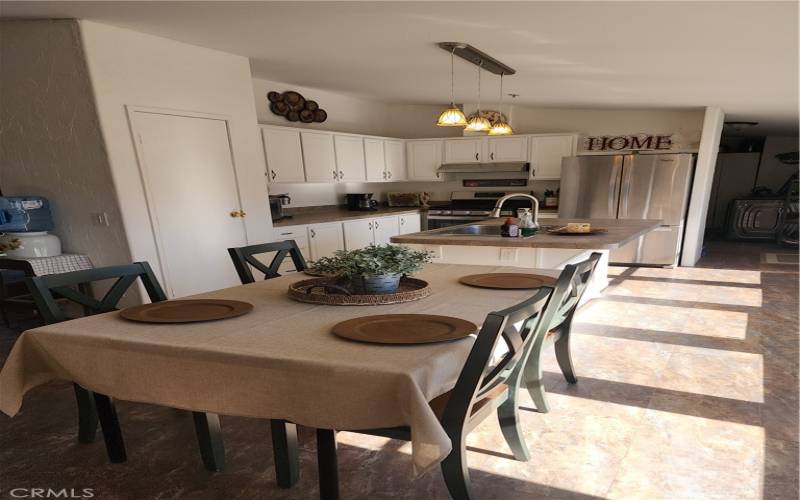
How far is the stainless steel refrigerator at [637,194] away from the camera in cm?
524

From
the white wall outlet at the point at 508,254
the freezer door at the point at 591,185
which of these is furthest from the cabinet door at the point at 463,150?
the white wall outlet at the point at 508,254

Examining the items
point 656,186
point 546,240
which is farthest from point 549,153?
point 546,240

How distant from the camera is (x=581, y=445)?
1.91 meters

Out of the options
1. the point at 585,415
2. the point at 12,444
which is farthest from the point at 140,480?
the point at 585,415

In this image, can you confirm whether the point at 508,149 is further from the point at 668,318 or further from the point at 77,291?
the point at 77,291

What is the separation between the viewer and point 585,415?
Answer: 2152 mm

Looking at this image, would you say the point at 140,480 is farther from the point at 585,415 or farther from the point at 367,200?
the point at 367,200

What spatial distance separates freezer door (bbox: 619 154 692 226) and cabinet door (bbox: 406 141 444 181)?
8.37 ft

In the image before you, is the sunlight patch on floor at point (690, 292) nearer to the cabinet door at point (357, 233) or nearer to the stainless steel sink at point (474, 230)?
the stainless steel sink at point (474, 230)

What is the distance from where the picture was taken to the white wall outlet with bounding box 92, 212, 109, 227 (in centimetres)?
317

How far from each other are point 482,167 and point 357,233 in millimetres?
2366

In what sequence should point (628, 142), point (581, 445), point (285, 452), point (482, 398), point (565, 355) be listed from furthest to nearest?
1. point (628, 142)
2. point (565, 355)
3. point (581, 445)
4. point (285, 452)
5. point (482, 398)

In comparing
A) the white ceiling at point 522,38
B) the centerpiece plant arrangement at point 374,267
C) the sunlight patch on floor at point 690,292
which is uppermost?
the white ceiling at point 522,38

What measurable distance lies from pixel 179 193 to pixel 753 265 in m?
6.74
